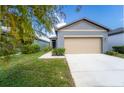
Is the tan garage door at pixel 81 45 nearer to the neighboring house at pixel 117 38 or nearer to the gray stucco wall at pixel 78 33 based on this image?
the gray stucco wall at pixel 78 33

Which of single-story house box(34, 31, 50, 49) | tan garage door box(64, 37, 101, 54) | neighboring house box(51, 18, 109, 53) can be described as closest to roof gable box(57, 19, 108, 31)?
neighboring house box(51, 18, 109, 53)

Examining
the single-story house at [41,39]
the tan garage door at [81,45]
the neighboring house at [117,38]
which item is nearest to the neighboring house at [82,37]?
the tan garage door at [81,45]

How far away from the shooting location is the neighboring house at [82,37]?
20.6 metres

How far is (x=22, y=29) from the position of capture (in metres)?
5.90

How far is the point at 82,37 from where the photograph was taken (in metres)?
20.8

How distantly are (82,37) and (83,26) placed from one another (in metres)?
1.12

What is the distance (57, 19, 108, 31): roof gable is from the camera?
2081cm

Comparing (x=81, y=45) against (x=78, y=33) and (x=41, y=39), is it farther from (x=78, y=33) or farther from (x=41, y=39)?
(x=41, y=39)

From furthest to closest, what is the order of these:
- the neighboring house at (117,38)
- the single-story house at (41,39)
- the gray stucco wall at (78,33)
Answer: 1. the neighboring house at (117,38)
2. the gray stucco wall at (78,33)
3. the single-story house at (41,39)
